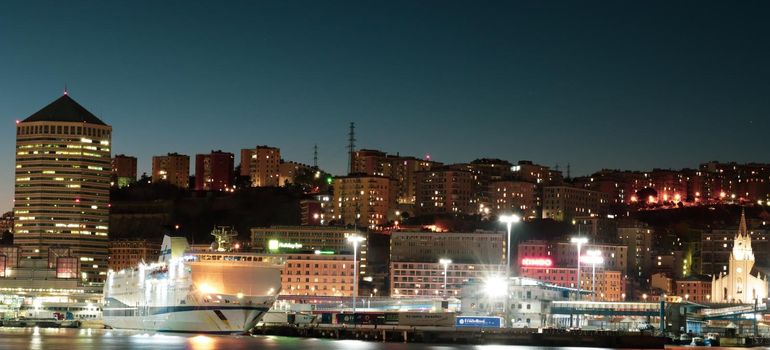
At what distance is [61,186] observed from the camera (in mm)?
188375

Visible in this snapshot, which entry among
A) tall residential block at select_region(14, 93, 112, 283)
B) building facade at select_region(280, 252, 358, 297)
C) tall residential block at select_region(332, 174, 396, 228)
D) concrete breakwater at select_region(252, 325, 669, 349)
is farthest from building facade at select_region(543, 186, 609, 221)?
concrete breakwater at select_region(252, 325, 669, 349)

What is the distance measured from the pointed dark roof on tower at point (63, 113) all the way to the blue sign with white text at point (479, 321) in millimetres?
108818

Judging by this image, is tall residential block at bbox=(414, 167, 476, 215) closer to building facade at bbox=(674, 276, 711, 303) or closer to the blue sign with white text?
building facade at bbox=(674, 276, 711, 303)

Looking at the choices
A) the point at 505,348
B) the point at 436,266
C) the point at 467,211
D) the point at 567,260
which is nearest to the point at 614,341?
the point at 505,348

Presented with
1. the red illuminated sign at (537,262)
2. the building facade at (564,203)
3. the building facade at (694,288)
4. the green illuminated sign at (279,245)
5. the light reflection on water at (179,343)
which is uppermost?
the building facade at (564,203)

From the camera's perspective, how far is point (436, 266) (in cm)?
15000

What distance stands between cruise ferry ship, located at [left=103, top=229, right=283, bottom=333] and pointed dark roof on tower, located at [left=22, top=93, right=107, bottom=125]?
95.0m

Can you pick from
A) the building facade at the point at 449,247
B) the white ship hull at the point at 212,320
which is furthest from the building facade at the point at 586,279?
the white ship hull at the point at 212,320

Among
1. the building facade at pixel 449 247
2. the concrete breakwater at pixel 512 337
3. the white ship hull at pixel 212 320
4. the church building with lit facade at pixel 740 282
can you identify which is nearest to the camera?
the concrete breakwater at pixel 512 337

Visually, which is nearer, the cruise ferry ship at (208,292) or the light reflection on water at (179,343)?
the light reflection on water at (179,343)

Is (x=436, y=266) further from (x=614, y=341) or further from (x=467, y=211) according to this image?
(x=614, y=341)

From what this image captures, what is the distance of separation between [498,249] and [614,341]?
234 feet

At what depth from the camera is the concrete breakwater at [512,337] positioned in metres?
84.2

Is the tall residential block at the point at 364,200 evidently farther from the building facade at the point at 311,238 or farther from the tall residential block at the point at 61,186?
the tall residential block at the point at 61,186
